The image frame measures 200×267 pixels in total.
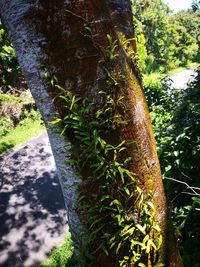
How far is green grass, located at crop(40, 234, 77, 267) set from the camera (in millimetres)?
5293

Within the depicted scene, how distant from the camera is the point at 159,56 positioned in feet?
96.5

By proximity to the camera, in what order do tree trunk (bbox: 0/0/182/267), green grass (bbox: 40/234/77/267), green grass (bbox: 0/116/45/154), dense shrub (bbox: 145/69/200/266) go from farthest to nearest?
1. green grass (bbox: 0/116/45/154)
2. green grass (bbox: 40/234/77/267)
3. dense shrub (bbox: 145/69/200/266)
4. tree trunk (bbox: 0/0/182/267)

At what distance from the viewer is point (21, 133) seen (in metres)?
12.4

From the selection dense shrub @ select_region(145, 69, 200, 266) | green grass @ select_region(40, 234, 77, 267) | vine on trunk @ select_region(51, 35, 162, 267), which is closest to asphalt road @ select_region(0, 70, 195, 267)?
green grass @ select_region(40, 234, 77, 267)

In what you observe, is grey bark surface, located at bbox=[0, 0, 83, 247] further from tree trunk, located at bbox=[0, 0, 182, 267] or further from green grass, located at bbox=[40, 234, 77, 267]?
green grass, located at bbox=[40, 234, 77, 267]

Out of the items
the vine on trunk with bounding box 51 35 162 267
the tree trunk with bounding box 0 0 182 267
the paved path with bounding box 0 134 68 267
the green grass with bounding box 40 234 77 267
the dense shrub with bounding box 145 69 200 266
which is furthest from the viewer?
the paved path with bounding box 0 134 68 267

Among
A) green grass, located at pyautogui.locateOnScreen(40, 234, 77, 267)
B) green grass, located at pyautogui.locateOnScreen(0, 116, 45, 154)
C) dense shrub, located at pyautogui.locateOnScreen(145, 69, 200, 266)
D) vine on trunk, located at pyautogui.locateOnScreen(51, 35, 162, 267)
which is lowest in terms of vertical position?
green grass, located at pyautogui.locateOnScreen(40, 234, 77, 267)

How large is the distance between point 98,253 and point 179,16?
37.0 meters

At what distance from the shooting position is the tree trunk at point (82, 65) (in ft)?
3.80

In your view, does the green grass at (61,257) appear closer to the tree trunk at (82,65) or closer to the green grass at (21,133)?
the tree trunk at (82,65)

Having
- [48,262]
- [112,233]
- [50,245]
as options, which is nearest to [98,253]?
[112,233]

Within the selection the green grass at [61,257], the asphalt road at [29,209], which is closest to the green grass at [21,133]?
the asphalt road at [29,209]

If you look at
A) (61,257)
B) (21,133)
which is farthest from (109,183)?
(21,133)

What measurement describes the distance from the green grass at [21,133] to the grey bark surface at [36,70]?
9959 mm
